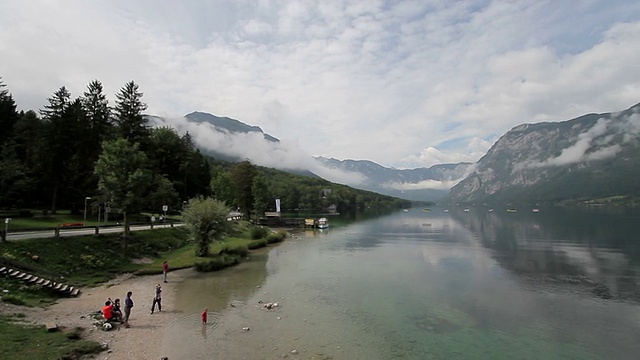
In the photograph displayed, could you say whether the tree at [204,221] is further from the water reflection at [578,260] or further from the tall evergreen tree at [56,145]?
the water reflection at [578,260]

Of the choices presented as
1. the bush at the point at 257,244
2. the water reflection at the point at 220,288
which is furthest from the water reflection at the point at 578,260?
the bush at the point at 257,244

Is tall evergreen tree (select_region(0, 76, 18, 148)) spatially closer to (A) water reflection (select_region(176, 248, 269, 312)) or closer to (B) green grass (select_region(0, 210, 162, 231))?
(B) green grass (select_region(0, 210, 162, 231))

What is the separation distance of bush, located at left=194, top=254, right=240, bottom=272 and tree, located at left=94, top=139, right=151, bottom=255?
10.2 metres

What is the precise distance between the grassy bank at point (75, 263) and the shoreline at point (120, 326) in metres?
1.09

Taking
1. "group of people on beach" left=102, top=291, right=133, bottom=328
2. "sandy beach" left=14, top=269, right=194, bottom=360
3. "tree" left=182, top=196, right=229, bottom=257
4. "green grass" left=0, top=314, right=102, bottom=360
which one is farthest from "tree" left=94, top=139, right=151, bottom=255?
"green grass" left=0, top=314, right=102, bottom=360

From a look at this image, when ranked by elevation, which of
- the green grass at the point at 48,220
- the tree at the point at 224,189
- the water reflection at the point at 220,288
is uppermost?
the tree at the point at 224,189

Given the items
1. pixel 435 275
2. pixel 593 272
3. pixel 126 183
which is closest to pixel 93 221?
pixel 126 183

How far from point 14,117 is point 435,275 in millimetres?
87165

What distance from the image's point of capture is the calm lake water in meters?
25.4

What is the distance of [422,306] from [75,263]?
37.2m

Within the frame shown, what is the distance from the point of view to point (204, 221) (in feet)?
180

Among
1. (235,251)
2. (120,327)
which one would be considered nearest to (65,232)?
(235,251)

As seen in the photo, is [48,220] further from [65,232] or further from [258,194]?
[258,194]

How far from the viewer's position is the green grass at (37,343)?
18.8m
